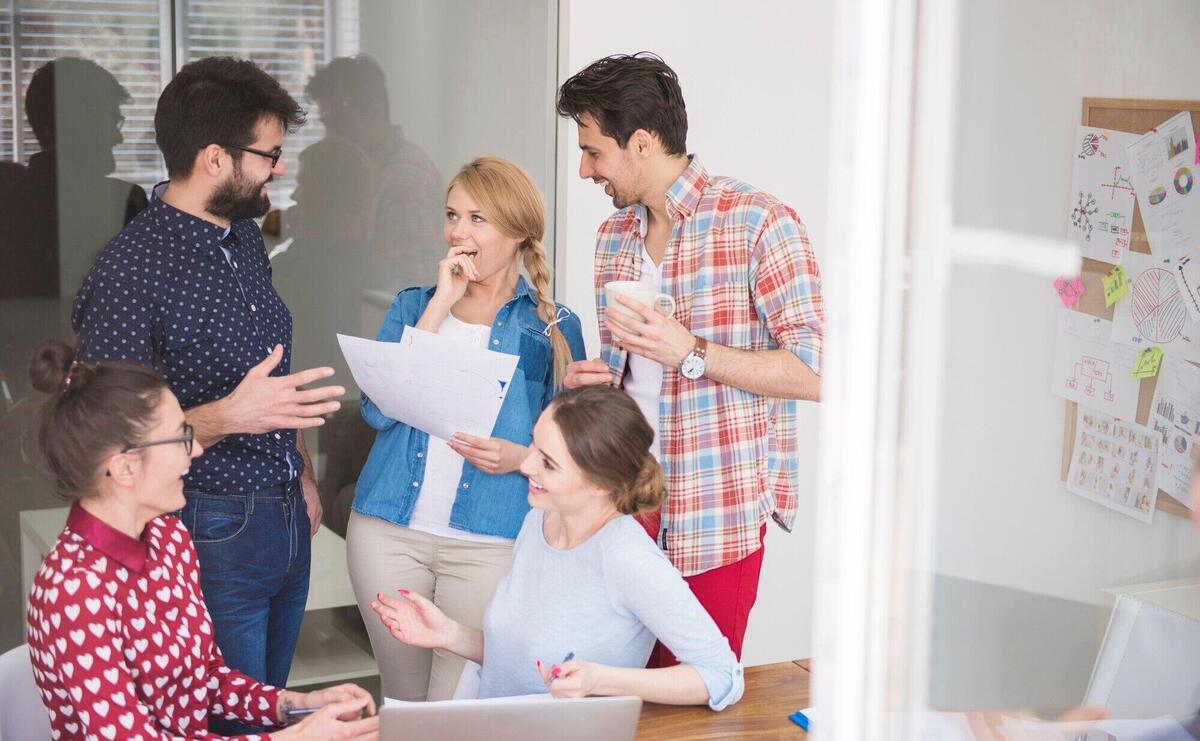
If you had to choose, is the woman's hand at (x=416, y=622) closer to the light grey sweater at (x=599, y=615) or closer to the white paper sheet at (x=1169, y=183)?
the light grey sweater at (x=599, y=615)

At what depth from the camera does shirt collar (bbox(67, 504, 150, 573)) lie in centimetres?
165

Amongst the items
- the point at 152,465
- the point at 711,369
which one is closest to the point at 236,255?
the point at 152,465

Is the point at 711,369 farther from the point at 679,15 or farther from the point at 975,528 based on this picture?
the point at 679,15

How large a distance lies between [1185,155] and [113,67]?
2547mm

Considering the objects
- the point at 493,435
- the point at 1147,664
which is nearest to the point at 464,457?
the point at 493,435

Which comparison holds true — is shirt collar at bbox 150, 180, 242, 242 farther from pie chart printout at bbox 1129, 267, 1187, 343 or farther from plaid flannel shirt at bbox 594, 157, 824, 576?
pie chart printout at bbox 1129, 267, 1187, 343

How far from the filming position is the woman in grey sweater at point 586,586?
1835mm

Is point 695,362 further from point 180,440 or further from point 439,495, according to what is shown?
point 180,440

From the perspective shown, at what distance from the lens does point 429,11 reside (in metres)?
3.18

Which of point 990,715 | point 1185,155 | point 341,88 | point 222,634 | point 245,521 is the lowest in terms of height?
point 222,634

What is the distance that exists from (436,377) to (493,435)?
266 millimetres

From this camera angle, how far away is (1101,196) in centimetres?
104

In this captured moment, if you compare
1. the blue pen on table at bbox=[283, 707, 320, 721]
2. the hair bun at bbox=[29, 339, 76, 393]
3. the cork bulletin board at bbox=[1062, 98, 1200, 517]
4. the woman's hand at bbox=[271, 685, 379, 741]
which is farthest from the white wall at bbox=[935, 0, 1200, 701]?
the hair bun at bbox=[29, 339, 76, 393]

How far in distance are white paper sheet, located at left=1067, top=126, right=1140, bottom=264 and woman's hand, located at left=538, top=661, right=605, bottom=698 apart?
0.97 m
